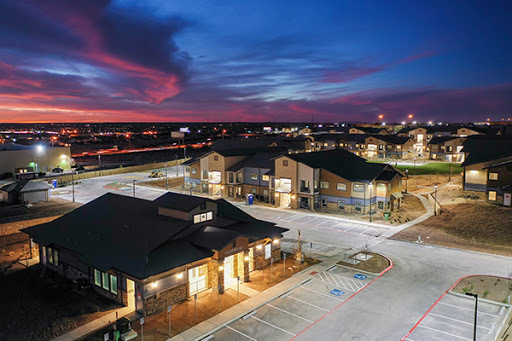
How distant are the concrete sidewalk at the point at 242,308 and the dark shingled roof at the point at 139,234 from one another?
4.25m

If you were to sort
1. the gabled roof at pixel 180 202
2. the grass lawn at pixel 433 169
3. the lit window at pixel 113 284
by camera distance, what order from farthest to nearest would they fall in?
the grass lawn at pixel 433 169
the gabled roof at pixel 180 202
the lit window at pixel 113 284

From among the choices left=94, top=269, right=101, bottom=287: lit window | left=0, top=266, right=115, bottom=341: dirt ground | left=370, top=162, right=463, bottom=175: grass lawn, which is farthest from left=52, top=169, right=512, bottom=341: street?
left=370, top=162, right=463, bottom=175: grass lawn

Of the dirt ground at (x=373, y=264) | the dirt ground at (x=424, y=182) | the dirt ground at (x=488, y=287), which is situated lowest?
the dirt ground at (x=488, y=287)

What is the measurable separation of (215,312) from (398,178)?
138ft

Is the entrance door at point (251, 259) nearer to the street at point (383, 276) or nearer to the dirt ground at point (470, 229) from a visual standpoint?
the street at point (383, 276)

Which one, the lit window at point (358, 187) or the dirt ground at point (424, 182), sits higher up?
the lit window at point (358, 187)

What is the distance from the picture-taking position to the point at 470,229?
148ft

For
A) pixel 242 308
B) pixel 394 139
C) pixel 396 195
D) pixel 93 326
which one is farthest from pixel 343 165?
pixel 394 139

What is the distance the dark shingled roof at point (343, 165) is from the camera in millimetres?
56719

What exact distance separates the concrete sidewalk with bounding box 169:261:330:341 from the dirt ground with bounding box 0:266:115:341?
6.94m

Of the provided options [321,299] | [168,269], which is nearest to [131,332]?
[168,269]

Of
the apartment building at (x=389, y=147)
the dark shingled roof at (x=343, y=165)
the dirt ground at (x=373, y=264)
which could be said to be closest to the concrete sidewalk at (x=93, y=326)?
the dirt ground at (x=373, y=264)

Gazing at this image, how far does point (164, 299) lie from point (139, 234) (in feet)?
20.4

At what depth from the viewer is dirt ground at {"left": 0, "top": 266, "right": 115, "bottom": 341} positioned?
2316cm
